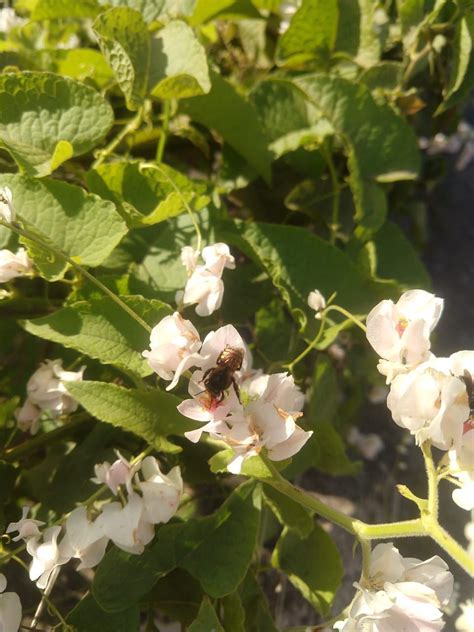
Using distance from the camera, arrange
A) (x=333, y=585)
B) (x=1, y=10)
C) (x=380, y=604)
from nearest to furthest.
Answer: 1. (x=380, y=604)
2. (x=333, y=585)
3. (x=1, y=10)

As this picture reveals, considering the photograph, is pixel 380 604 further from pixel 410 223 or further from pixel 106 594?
pixel 410 223

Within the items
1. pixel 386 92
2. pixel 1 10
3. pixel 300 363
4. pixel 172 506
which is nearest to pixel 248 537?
pixel 172 506

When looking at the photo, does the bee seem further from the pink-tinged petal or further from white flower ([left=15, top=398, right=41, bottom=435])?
white flower ([left=15, top=398, right=41, bottom=435])

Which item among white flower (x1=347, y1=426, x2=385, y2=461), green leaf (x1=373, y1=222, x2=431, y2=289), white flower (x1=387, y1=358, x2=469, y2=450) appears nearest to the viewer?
white flower (x1=387, y1=358, x2=469, y2=450)

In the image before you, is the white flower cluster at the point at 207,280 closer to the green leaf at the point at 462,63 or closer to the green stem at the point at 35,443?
the green stem at the point at 35,443

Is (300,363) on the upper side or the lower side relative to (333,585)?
upper

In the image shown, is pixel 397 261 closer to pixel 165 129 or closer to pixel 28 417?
pixel 165 129

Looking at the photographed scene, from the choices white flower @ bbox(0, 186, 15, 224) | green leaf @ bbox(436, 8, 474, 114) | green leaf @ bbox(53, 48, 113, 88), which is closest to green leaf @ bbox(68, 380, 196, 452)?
white flower @ bbox(0, 186, 15, 224)
